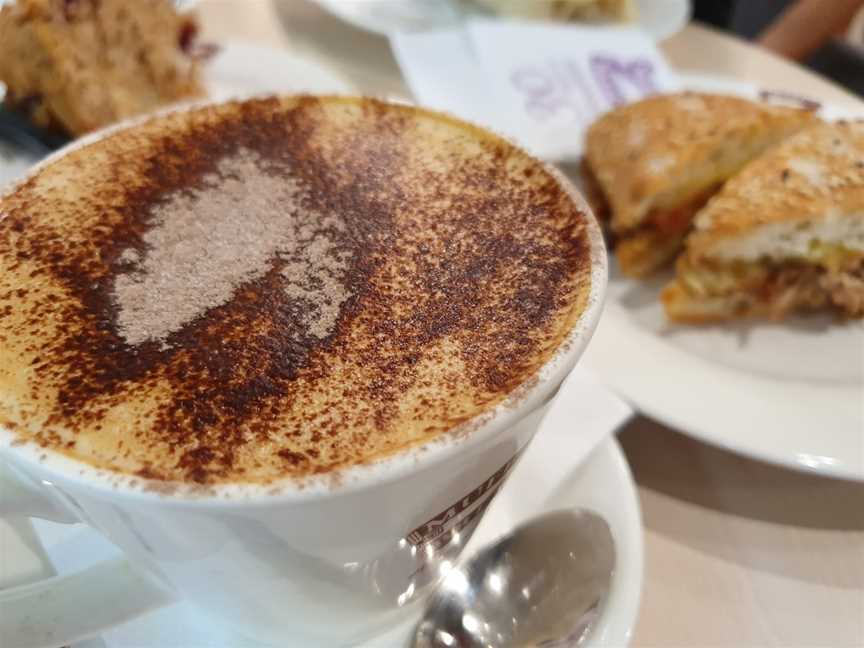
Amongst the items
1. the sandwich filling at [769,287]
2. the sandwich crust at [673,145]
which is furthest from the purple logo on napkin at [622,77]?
the sandwich filling at [769,287]

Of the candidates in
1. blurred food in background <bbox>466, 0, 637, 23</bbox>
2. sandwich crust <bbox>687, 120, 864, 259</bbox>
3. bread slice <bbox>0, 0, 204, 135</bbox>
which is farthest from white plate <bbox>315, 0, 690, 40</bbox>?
sandwich crust <bbox>687, 120, 864, 259</bbox>

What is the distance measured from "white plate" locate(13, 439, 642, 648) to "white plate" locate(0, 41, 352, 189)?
111cm

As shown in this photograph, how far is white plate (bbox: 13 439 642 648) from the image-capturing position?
2.24 feet

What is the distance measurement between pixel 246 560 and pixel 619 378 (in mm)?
659

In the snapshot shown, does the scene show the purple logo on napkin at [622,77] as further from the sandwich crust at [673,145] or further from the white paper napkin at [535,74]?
the sandwich crust at [673,145]

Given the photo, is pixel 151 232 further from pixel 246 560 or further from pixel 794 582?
pixel 794 582

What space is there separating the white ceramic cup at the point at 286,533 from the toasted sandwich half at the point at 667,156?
79 centimetres

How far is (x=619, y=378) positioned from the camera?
1.04 m

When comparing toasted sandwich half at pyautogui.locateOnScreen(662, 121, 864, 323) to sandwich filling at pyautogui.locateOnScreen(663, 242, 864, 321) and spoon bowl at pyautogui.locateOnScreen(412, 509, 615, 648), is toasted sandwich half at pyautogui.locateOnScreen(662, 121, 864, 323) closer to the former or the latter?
sandwich filling at pyautogui.locateOnScreen(663, 242, 864, 321)

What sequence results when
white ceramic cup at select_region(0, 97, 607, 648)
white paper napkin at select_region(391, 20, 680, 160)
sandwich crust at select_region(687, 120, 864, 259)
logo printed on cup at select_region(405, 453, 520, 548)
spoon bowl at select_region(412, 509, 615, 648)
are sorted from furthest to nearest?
white paper napkin at select_region(391, 20, 680, 160)
sandwich crust at select_region(687, 120, 864, 259)
spoon bowl at select_region(412, 509, 615, 648)
logo printed on cup at select_region(405, 453, 520, 548)
white ceramic cup at select_region(0, 97, 607, 648)

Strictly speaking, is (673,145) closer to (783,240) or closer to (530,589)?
(783,240)

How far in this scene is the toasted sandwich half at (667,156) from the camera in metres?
1.42

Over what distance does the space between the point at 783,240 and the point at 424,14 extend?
3.53 feet

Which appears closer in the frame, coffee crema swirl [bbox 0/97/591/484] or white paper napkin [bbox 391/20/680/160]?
coffee crema swirl [bbox 0/97/591/484]
